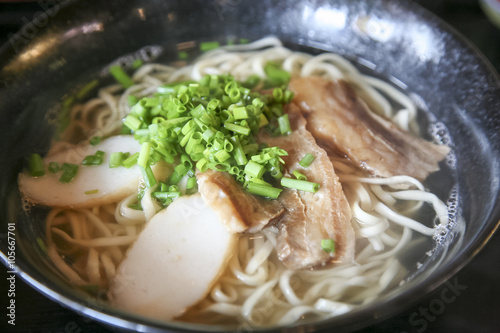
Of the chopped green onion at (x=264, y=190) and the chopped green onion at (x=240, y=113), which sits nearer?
the chopped green onion at (x=264, y=190)

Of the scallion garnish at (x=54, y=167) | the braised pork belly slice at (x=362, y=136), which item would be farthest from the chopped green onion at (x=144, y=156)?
the braised pork belly slice at (x=362, y=136)

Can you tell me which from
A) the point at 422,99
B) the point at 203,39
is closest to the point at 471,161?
the point at 422,99

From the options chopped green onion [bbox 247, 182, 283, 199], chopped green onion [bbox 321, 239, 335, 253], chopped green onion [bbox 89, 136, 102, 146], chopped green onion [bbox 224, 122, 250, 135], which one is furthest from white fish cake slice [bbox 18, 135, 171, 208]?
chopped green onion [bbox 321, 239, 335, 253]

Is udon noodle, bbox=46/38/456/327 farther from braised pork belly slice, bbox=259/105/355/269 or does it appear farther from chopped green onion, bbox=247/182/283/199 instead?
chopped green onion, bbox=247/182/283/199

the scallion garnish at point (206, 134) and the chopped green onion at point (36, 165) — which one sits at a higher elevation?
the scallion garnish at point (206, 134)

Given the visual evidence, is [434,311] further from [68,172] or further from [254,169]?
[68,172]

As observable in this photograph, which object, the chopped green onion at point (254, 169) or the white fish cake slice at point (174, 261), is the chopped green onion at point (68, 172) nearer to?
the white fish cake slice at point (174, 261)
